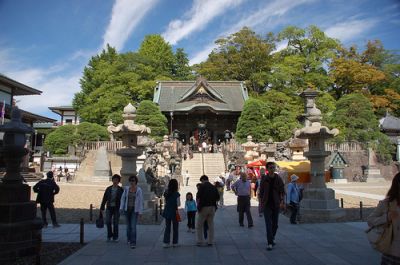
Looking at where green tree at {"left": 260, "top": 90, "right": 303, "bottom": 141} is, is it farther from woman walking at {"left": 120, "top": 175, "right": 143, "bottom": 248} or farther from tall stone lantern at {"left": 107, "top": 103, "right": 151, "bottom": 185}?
woman walking at {"left": 120, "top": 175, "right": 143, "bottom": 248}

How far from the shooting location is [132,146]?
13.0 meters

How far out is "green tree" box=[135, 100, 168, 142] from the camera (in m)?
34.0

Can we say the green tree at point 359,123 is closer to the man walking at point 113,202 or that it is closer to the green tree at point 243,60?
the green tree at point 243,60

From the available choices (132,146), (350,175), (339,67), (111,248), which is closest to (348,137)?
(350,175)

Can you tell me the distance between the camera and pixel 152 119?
34094 millimetres

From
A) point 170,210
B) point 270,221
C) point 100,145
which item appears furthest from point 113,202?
point 100,145

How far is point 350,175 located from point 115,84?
2817cm

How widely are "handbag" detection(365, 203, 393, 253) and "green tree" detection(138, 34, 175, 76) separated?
49.2 meters

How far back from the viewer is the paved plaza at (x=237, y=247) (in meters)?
6.40

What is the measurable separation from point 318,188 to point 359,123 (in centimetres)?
2203

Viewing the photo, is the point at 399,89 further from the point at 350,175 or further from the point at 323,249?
the point at 323,249

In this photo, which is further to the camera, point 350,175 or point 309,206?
point 350,175

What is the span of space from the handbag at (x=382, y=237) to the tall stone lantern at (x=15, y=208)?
231 inches

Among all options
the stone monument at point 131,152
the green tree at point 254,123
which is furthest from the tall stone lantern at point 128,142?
the green tree at point 254,123
